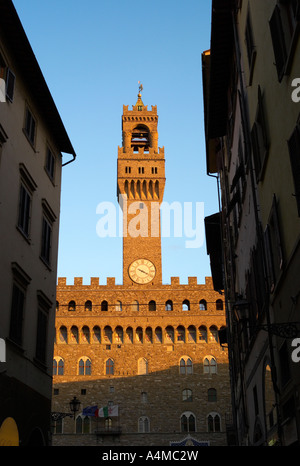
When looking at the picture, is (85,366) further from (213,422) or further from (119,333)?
(213,422)

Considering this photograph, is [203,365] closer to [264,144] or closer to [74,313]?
[74,313]

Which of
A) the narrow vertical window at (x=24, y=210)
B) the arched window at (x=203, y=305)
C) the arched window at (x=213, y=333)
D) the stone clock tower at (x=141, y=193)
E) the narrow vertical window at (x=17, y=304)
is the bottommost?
the narrow vertical window at (x=17, y=304)

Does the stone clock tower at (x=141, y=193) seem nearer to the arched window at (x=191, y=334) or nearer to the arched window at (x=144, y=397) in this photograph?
the arched window at (x=191, y=334)

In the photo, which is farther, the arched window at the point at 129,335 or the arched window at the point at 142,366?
the arched window at the point at 129,335

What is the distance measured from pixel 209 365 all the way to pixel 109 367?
8.23 metres

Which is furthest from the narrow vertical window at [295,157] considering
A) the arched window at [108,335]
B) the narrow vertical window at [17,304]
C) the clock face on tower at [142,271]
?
the clock face on tower at [142,271]

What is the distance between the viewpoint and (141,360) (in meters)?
46.6

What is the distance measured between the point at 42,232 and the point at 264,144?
7.46m

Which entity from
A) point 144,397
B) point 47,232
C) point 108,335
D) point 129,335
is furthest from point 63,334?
point 47,232

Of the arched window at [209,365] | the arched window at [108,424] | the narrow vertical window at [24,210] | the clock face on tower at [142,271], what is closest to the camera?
the narrow vertical window at [24,210]

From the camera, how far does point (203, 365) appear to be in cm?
4609

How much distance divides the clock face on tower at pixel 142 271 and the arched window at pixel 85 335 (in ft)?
20.5

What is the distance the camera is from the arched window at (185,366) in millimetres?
46062
